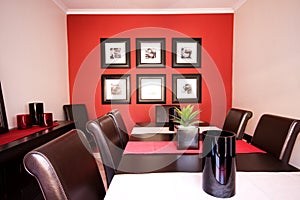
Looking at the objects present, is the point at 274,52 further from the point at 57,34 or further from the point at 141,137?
the point at 57,34

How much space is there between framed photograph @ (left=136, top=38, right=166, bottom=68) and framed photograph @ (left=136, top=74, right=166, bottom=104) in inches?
8.6

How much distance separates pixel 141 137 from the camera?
6.14 ft

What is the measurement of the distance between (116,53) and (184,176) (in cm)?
277

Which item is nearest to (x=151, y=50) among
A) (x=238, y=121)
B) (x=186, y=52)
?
(x=186, y=52)

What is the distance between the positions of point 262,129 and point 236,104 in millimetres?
1786

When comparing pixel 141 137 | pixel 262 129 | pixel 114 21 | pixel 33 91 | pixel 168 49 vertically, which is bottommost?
pixel 141 137

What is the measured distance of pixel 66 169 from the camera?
0.72 m

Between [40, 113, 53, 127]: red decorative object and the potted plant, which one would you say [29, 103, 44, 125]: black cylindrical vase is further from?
the potted plant

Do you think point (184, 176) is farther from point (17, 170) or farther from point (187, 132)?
point (17, 170)

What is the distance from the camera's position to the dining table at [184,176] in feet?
2.74

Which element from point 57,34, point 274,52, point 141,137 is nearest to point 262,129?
point 141,137

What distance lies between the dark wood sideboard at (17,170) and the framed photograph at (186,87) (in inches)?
83.8

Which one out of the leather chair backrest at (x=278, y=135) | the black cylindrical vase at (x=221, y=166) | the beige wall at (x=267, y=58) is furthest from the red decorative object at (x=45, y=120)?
the beige wall at (x=267, y=58)

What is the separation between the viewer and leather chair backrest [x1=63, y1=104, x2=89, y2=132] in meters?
3.09
